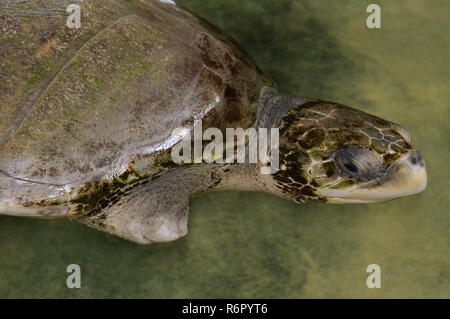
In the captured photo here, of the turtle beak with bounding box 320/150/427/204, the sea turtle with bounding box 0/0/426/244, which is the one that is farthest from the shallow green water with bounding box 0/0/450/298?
the turtle beak with bounding box 320/150/427/204

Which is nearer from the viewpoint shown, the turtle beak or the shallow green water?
the turtle beak

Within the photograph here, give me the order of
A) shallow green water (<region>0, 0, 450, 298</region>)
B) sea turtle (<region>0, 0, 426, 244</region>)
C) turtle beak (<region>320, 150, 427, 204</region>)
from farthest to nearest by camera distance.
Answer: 1. shallow green water (<region>0, 0, 450, 298</region>)
2. turtle beak (<region>320, 150, 427, 204</region>)
3. sea turtle (<region>0, 0, 426, 244</region>)

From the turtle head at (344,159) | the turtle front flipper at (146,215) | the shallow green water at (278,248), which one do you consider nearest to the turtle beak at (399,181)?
the turtle head at (344,159)

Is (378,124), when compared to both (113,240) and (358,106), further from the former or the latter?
(113,240)

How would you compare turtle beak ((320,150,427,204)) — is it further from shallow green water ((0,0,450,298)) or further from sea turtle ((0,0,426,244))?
shallow green water ((0,0,450,298))

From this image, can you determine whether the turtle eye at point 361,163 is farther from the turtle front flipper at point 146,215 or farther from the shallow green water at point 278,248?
the turtle front flipper at point 146,215

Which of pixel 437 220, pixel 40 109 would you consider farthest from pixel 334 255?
pixel 40 109

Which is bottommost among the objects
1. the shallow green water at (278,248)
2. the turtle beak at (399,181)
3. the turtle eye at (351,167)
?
the shallow green water at (278,248)

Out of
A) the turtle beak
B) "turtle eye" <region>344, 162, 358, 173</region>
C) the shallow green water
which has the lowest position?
the shallow green water
